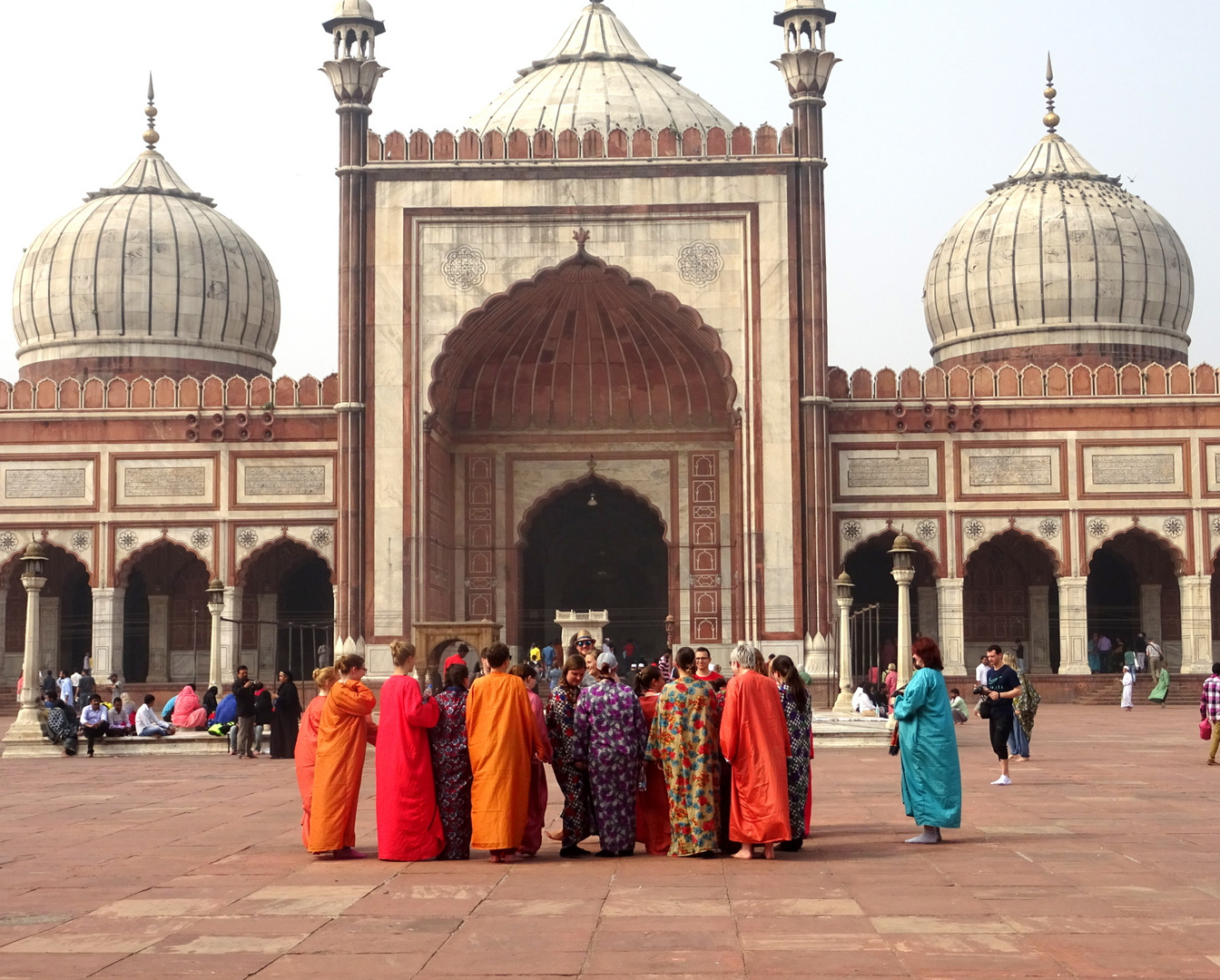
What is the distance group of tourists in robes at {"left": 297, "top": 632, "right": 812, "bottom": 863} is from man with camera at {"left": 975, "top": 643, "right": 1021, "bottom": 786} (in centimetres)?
348

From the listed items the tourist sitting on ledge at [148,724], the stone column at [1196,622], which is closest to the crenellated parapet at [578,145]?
the stone column at [1196,622]

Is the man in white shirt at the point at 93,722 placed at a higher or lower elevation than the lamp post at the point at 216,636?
lower

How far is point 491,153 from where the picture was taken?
23406 mm

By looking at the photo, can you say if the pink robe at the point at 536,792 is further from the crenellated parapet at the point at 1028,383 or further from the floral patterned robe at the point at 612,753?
→ the crenellated parapet at the point at 1028,383

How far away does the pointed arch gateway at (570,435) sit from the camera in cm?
2452

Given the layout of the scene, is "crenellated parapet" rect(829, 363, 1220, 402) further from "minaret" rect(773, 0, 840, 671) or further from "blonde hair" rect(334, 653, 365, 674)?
"blonde hair" rect(334, 653, 365, 674)

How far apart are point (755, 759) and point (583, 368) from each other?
1801 cm

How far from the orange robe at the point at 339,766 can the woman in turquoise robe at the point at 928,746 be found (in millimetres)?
2521

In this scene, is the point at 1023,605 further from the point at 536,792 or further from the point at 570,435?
the point at 536,792

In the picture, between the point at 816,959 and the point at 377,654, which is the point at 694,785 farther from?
the point at 377,654

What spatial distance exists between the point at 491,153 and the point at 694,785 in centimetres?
1714

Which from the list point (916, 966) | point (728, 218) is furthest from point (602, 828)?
point (728, 218)

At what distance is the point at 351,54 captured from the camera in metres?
23.9

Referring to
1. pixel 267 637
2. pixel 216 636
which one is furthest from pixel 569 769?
pixel 267 637
